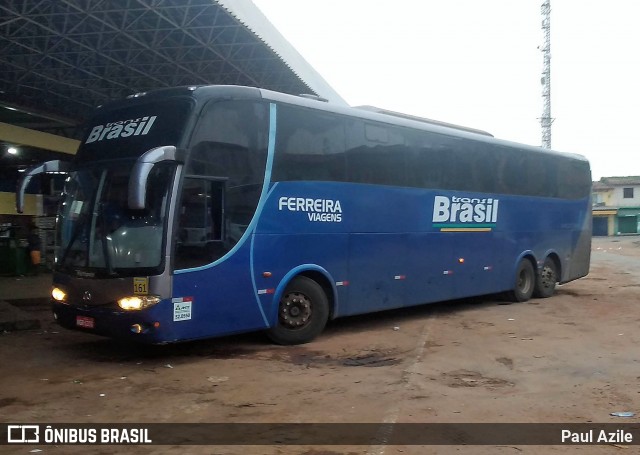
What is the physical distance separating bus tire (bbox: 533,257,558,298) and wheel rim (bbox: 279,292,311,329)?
7.95 metres

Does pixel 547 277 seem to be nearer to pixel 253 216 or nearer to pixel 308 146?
pixel 308 146

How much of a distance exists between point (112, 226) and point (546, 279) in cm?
1135

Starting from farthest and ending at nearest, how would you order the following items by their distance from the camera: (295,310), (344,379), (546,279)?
(546,279)
(295,310)
(344,379)

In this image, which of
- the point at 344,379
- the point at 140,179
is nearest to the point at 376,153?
the point at 344,379

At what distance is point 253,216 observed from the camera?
8219 mm

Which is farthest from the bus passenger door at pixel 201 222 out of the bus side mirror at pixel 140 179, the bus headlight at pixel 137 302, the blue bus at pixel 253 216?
the bus side mirror at pixel 140 179

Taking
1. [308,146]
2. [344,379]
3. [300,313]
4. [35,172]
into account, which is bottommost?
[344,379]

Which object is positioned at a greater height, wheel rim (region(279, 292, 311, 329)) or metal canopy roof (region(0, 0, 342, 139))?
metal canopy roof (region(0, 0, 342, 139))

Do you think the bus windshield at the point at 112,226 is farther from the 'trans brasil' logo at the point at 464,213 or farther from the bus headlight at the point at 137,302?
the 'trans brasil' logo at the point at 464,213

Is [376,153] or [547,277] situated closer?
[376,153]

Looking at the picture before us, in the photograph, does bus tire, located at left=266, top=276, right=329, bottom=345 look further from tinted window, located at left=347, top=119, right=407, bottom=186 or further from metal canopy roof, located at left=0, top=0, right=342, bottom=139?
metal canopy roof, located at left=0, top=0, right=342, bottom=139

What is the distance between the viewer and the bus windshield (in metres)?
7.21

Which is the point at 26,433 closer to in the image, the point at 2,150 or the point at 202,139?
the point at 202,139

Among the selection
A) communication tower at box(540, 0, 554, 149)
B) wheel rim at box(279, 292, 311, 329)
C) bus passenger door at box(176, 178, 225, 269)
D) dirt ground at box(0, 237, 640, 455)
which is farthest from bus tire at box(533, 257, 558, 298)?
communication tower at box(540, 0, 554, 149)
